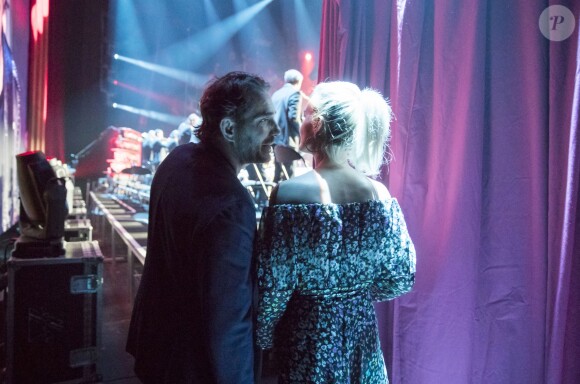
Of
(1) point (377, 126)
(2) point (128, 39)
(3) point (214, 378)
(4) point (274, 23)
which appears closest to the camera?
(3) point (214, 378)

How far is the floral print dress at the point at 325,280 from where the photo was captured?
3.64 feet

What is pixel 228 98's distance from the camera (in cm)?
109

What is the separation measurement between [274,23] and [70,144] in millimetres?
5848

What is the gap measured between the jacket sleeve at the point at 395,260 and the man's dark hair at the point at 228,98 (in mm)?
512

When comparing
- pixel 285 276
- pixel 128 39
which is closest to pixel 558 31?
pixel 285 276

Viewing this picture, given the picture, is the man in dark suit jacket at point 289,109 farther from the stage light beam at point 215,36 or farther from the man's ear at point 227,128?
the stage light beam at point 215,36

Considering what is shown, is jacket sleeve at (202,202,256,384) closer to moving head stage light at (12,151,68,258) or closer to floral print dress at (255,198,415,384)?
floral print dress at (255,198,415,384)

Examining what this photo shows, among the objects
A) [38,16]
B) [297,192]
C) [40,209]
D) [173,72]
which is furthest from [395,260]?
[173,72]

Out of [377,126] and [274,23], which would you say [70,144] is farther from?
[377,126]

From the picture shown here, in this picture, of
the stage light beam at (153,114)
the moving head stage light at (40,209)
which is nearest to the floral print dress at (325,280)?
the moving head stage light at (40,209)

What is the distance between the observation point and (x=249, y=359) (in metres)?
0.96

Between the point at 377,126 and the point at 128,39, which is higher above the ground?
the point at 128,39

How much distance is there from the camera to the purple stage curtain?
1.39 metres

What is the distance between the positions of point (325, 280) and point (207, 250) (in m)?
0.36
